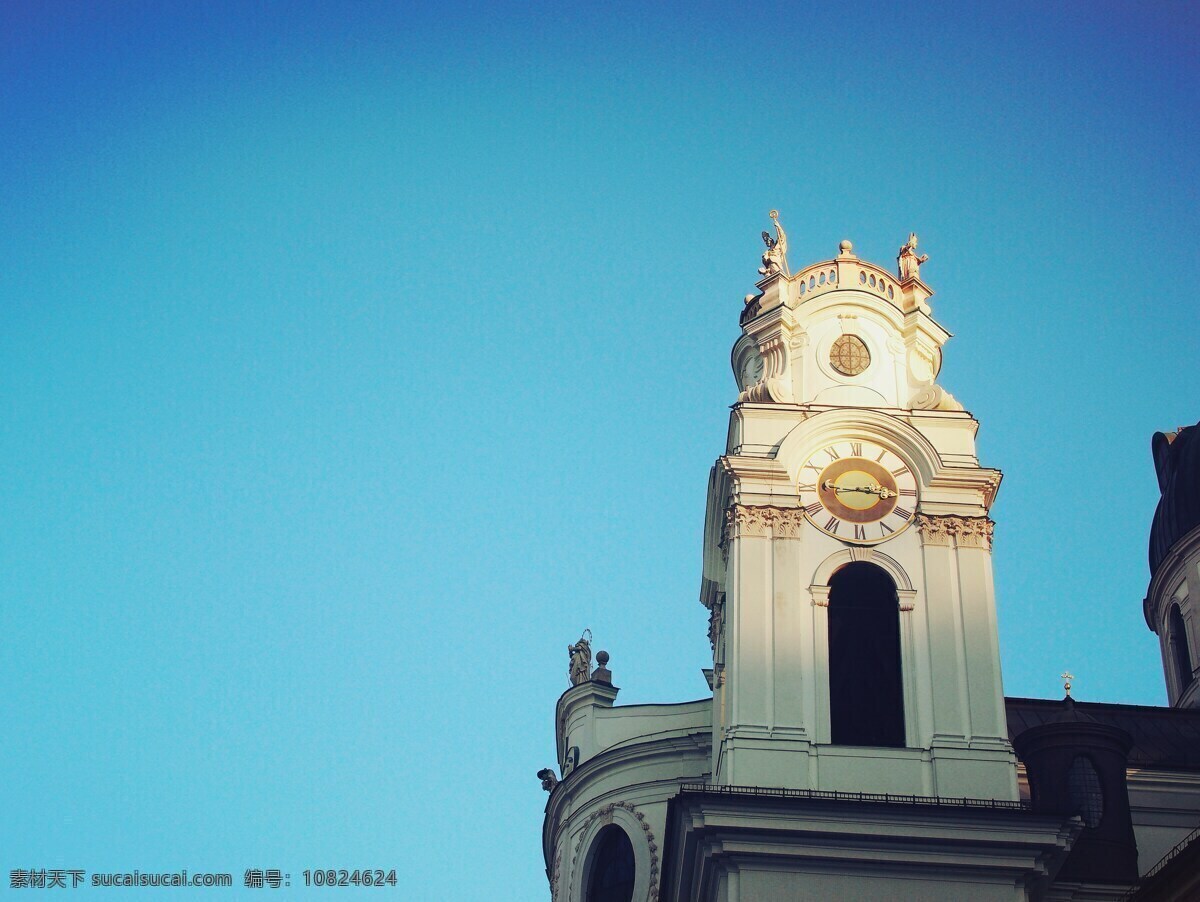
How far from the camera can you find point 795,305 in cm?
3484

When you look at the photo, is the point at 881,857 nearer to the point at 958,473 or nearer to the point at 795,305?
the point at 958,473

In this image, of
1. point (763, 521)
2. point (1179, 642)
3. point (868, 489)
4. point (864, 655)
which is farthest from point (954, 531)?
point (1179, 642)

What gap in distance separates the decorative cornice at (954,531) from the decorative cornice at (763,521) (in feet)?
7.41

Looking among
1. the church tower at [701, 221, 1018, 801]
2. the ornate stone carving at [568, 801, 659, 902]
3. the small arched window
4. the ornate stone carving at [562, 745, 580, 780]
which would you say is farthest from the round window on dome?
the ornate stone carving at [562, 745, 580, 780]

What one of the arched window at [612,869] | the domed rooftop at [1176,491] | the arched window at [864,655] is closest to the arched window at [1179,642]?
the domed rooftop at [1176,491]

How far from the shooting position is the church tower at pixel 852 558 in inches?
1150

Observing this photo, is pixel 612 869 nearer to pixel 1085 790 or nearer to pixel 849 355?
pixel 1085 790

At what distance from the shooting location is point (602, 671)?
1534 inches

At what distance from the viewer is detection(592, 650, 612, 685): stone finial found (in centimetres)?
3872

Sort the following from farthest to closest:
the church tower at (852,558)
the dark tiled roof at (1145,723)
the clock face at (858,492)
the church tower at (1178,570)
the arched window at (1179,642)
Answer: the arched window at (1179,642)
the church tower at (1178,570)
the dark tiled roof at (1145,723)
the clock face at (858,492)
the church tower at (852,558)

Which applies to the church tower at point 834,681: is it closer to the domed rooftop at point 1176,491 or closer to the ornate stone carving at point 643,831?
the ornate stone carving at point 643,831

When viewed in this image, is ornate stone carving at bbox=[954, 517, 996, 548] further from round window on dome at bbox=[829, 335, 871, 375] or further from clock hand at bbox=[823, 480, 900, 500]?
round window on dome at bbox=[829, 335, 871, 375]

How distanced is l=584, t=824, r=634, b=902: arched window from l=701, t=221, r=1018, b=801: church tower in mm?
3688

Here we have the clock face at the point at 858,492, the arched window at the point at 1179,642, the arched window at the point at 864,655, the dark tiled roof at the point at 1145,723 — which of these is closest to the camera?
the arched window at the point at 864,655
